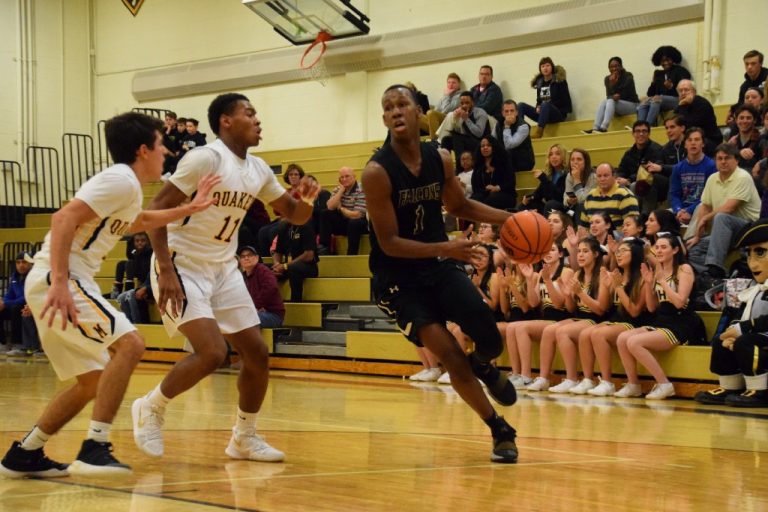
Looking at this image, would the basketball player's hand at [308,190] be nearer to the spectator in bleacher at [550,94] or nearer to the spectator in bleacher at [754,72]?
the spectator in bleacher at [754,72]

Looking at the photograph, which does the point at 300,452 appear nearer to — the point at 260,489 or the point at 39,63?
the point at 260,489

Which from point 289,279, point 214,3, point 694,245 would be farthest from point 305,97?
point 694,245

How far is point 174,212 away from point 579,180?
25.1ft

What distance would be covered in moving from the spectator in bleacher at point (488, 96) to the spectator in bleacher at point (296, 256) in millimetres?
3454

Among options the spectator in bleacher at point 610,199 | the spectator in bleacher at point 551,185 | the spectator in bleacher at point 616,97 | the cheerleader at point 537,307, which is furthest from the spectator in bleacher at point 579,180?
the spectator in bleacher at point 616,97

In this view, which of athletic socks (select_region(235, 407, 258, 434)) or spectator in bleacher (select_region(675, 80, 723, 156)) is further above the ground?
spectator in bleacher (select_region(675, 80, 723, 156))

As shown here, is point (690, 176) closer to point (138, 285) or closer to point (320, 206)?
point (320, 206)

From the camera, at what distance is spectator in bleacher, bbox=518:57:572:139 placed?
1460 cm

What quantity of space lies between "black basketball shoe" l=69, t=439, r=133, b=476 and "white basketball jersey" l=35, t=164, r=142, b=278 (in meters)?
0.72

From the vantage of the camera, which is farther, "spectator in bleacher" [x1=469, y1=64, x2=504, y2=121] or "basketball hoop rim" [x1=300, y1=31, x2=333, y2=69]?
"basketball hoop rim" [x1=300, y1=31, x2=333, y2=69]

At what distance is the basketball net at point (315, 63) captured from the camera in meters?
18.1

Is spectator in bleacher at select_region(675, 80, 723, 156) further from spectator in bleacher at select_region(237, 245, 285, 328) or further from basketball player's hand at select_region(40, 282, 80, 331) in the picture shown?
basketball player's hand at select_region(40, 282, 80, 331)

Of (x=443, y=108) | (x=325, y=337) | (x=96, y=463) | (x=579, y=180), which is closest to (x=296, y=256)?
(x=325, y=337)

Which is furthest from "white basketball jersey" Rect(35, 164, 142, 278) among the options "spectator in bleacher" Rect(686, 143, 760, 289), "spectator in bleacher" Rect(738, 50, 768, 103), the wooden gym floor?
"spectator in bleacher" Rect(738, 50, 768, 103)
